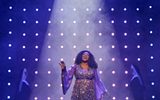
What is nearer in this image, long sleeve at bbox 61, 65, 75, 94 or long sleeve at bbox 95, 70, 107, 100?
long sleeve at bbox 61, 65, 75, 94

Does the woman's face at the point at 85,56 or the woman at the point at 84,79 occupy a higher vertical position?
the woman's face at the point at 85,56

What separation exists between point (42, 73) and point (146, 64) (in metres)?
2.63

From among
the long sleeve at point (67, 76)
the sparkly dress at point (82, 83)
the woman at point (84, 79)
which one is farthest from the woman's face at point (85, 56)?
the long sleeve at point (67, 76)

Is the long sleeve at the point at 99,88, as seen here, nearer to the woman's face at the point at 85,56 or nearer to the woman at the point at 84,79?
the woman at the point at 84,79

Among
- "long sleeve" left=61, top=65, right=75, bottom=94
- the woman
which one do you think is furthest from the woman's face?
"long sleeve" left=61, top=65, right=75, bottom=94

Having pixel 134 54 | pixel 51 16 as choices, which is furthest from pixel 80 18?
pixel 134 54

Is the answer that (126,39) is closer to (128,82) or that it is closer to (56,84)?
(128,82)

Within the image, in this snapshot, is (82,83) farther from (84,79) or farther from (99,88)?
(99,88)

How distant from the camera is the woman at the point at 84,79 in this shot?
283 inches

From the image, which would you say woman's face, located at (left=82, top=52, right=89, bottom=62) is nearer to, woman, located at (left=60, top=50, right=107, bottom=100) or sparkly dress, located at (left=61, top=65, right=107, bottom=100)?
woman, located at (left=60, top=50, right=107, bottom=100)

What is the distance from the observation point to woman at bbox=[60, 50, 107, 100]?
7.19 metres

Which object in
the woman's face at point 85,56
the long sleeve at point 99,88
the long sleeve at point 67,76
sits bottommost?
the long sleeve at point 99,88

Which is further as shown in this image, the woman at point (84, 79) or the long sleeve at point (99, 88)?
the long sleeve at point (99, 88)

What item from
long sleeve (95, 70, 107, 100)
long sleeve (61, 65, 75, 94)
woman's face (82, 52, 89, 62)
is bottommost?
long sleeve (95, 70, 107, 100)
